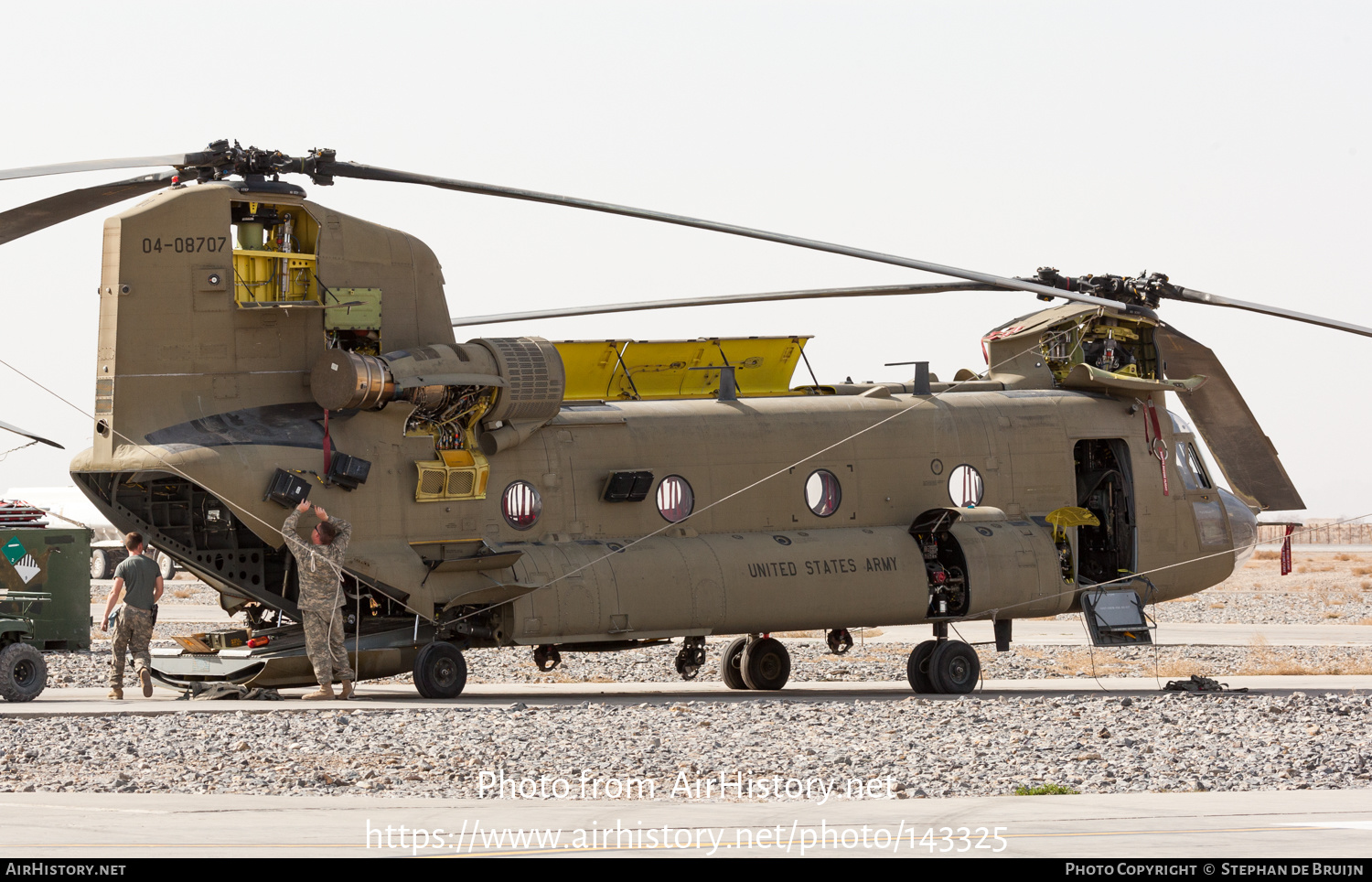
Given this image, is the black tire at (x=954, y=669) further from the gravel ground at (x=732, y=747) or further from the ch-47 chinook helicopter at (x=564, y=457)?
the gravel ground at (x=732, y=747)

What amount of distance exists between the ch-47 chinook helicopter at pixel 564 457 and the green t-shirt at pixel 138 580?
1.17 ft

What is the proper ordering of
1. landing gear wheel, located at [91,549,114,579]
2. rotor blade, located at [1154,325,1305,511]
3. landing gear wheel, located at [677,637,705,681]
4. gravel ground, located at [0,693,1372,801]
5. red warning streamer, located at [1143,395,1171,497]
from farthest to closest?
landing gear wheel, located at [91,549,114,579] < rotor blade, located at [1154,325,1305,511] < red warning streamer, located at [1143,395,1171,497] < landing gear wheel, located at [677,637,705,681] < gravel ground, located at [0,693,1372,801]

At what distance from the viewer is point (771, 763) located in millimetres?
13289

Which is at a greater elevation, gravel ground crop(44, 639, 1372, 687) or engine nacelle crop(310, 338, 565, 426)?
engine nacelle crop(310, 338, 565, 426)

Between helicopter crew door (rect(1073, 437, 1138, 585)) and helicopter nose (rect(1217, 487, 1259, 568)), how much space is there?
80.3 inches

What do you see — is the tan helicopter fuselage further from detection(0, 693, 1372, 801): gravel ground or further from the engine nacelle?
detection(0, 693, 1372, 801): gravel ground

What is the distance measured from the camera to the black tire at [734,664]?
75.2 ft

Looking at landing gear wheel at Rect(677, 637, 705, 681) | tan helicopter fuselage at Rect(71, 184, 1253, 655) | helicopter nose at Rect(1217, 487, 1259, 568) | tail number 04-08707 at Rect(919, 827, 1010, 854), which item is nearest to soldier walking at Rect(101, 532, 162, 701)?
tan helicopter fuselage at Rect(71, 184, 1253, 655)

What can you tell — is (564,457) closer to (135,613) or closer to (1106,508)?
(135,613)

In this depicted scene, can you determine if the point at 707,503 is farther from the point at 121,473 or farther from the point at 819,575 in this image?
the point at 121,473

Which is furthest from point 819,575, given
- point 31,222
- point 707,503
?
point 31,222

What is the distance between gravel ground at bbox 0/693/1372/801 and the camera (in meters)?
12.6

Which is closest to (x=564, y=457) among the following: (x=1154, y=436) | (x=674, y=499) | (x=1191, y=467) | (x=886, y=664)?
(x=674, y=499)

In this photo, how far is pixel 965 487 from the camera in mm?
22641
